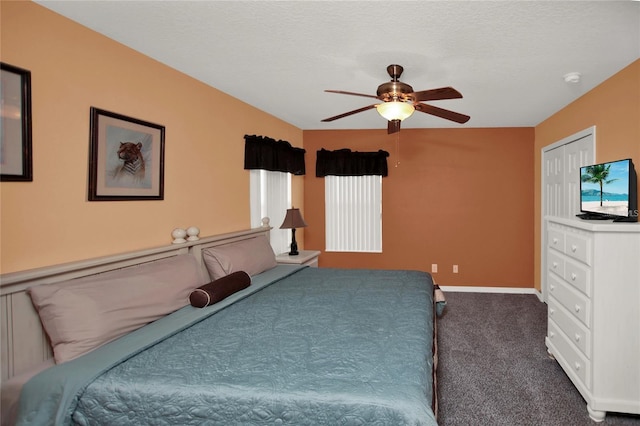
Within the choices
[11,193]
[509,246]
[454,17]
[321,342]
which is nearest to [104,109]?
[11,193]

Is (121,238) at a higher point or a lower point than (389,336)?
higher

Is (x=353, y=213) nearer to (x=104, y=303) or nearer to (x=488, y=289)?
(x=488, y=289)

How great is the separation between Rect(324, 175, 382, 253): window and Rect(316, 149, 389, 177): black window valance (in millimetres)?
146

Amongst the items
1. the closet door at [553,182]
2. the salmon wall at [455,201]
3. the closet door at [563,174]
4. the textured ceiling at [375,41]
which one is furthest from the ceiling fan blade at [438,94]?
the salmon wall at [455,201]

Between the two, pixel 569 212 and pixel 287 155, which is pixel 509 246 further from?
pixel 287 155

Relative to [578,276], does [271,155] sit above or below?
above

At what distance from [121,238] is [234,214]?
1515 millimetres

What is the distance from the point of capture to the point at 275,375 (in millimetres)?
1590

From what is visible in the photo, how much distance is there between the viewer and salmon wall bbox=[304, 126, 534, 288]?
548cm

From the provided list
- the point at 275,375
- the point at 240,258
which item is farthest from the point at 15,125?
the point at 240,258

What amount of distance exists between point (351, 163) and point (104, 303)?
13.8 feet

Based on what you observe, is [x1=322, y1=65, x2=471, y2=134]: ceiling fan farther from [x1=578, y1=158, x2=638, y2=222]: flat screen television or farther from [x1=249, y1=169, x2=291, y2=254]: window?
[x1=249, y1=169, x2=291, y2=254]: window

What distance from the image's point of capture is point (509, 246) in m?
5.54

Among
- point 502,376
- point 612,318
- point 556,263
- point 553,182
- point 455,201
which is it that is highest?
point 553,182
